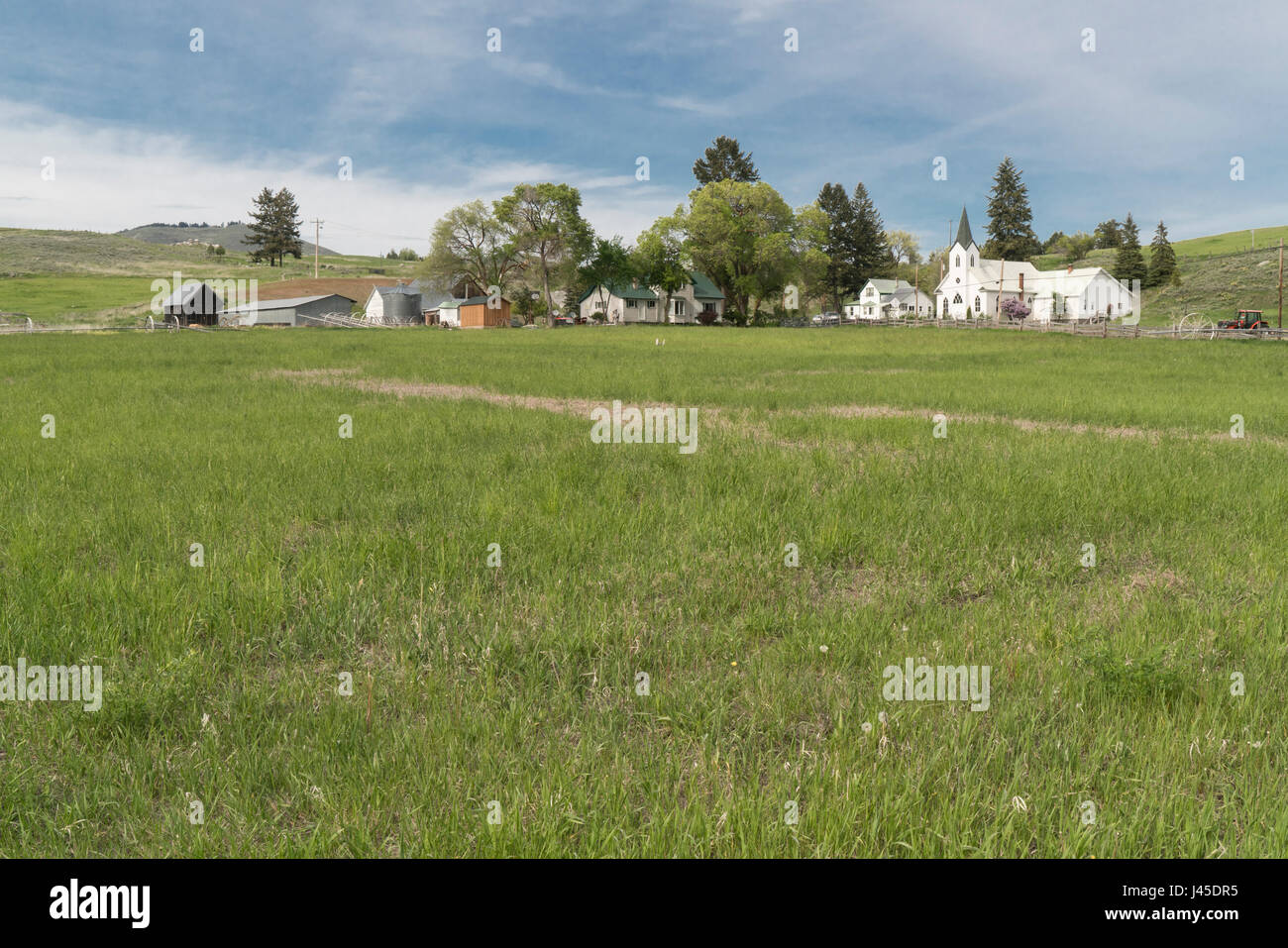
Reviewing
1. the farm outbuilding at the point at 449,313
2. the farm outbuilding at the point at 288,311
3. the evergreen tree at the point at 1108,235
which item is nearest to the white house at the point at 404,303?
the farm outbuilding at the point at 449,313

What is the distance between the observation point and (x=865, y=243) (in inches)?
4444

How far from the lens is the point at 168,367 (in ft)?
80.9

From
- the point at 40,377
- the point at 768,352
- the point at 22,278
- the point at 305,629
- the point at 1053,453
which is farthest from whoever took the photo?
the point at 22,278

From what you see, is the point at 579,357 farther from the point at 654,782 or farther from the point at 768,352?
the point at 654,782

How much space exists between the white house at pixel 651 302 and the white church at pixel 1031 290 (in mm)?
32102

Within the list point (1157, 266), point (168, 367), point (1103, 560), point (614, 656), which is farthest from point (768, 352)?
point (1157, 266)

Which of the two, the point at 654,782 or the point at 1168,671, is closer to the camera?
the point at 654,782

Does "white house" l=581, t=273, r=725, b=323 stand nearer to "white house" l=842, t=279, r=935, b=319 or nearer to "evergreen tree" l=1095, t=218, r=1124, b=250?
"white house" l=842, t=279, r=935, b=319

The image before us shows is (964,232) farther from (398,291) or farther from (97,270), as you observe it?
(97,270)

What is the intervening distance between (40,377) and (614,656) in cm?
2374

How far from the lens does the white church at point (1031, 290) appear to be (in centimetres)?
8831

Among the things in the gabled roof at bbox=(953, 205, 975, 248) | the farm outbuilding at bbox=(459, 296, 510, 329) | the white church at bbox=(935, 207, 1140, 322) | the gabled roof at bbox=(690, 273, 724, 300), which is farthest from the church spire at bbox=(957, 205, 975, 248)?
the farm outbuilding at bbox=(459, 296, 510, 329)

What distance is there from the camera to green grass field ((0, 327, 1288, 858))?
9.59 feet

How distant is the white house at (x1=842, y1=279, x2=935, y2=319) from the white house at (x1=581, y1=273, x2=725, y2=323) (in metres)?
24.7
